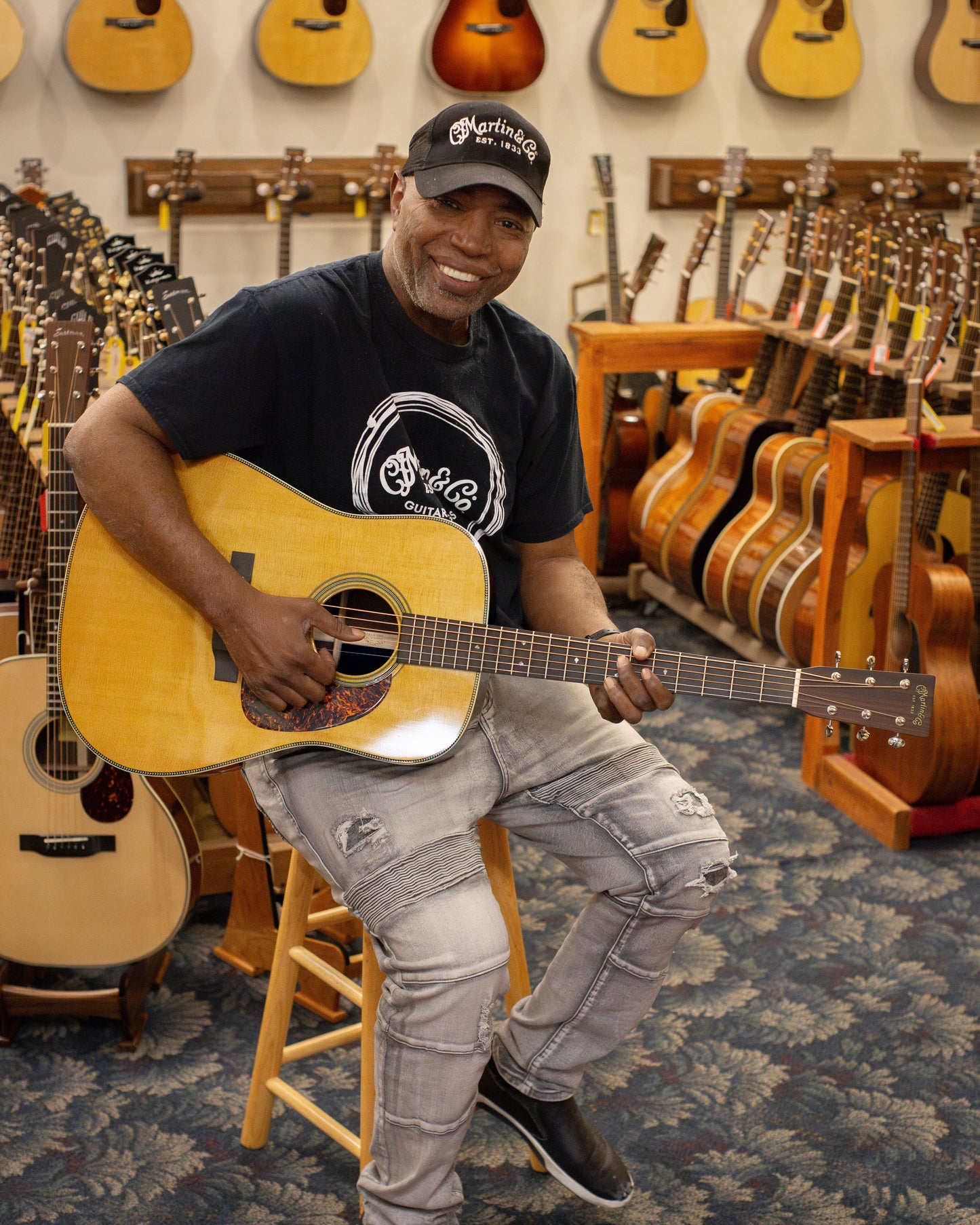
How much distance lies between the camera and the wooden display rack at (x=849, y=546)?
9.93ft

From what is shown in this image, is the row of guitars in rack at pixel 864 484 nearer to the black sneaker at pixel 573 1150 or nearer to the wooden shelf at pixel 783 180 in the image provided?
the wooden shelf at pixel 783 180

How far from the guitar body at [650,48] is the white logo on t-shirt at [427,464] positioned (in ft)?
12.9

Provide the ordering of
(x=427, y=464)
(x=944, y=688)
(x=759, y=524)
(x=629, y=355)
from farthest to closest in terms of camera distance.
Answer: (x=629, y=355) → (x=759, y=524) → (x=944, y=688) → (x=427, y=464)

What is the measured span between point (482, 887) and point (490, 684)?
385 mm

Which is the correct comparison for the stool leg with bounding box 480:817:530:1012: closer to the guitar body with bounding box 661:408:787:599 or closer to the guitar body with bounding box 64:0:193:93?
the guitar body with bounding box 661:408:787:599

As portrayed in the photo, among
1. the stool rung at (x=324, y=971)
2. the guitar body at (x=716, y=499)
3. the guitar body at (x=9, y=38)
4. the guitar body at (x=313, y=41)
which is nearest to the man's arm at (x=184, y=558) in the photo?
the stool rung at (x=324, y=971)

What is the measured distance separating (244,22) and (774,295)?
8.39 feet

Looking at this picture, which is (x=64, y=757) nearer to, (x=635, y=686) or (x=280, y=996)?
(x=280, y=996)

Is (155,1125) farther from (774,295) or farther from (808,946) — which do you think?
(774,295)

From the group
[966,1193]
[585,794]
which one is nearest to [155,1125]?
[585,794]

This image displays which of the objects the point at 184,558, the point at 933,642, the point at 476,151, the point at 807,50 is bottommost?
the point at 933,642

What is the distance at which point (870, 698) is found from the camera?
170cm

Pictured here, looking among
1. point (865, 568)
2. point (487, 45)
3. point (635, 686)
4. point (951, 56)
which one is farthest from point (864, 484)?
point (951, 56)

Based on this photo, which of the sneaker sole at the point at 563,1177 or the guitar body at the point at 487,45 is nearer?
the sneaker sole at the point at 563,1177
